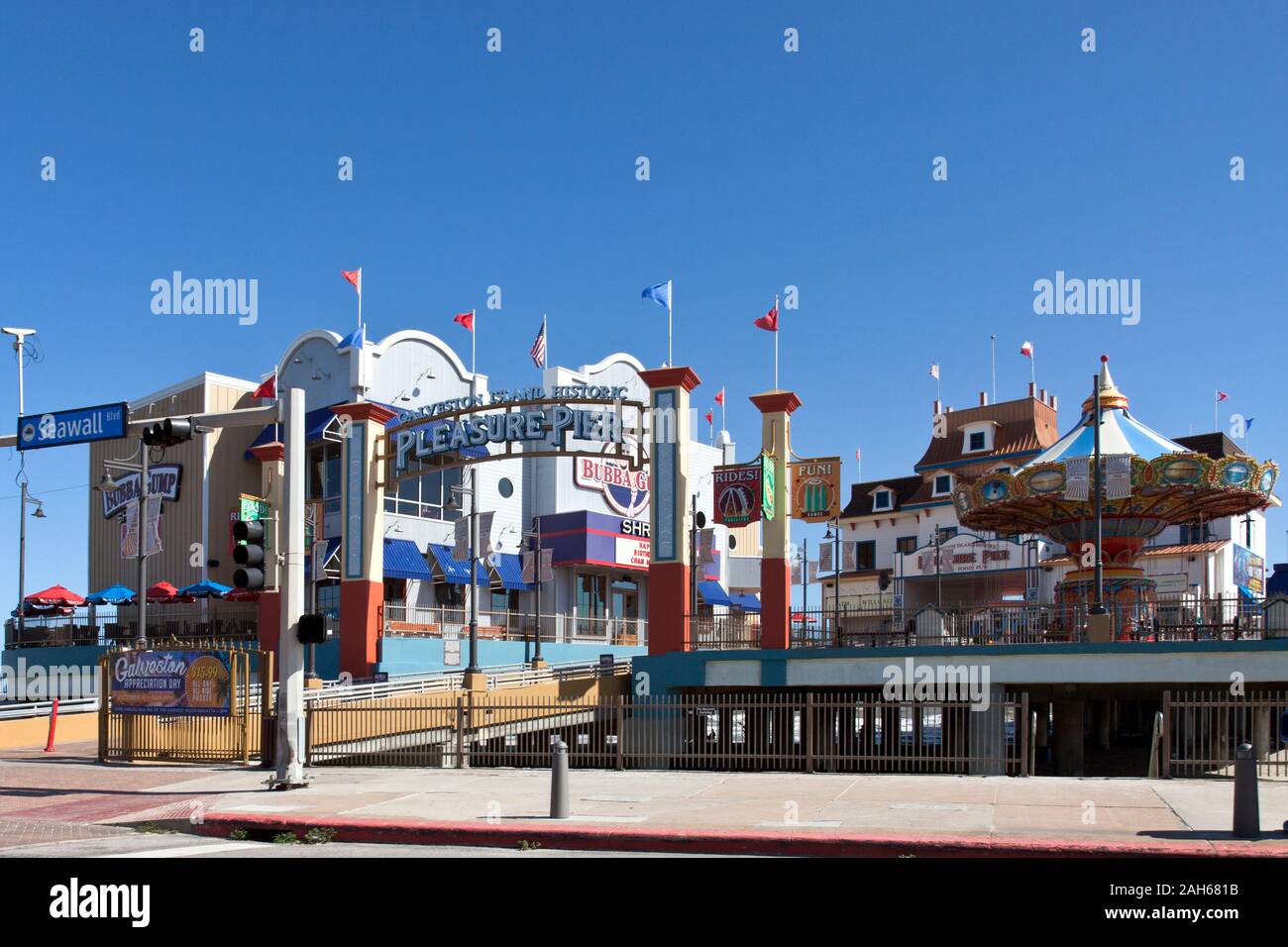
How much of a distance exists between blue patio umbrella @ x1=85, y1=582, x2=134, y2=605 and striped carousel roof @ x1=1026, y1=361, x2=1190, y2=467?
32.7 meters

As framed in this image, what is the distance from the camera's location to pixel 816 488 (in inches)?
1252

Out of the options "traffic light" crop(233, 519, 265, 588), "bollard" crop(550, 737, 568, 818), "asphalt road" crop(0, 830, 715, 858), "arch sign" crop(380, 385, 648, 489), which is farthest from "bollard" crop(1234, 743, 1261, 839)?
"arch sign" crop(380, 385, 648, 489)

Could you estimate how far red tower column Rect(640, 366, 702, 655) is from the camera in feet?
104

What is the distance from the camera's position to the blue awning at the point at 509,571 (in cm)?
4831

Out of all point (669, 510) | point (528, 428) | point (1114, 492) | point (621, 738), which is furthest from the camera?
point (528, 428)

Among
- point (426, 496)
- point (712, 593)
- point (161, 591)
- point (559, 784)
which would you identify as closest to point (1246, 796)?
point (559, 784)

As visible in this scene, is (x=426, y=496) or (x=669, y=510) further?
(x=426, y=496)

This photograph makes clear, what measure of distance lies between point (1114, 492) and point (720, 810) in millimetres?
21567

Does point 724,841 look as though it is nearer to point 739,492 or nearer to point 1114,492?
point 739,492

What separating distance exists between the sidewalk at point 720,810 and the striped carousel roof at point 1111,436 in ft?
62.2
